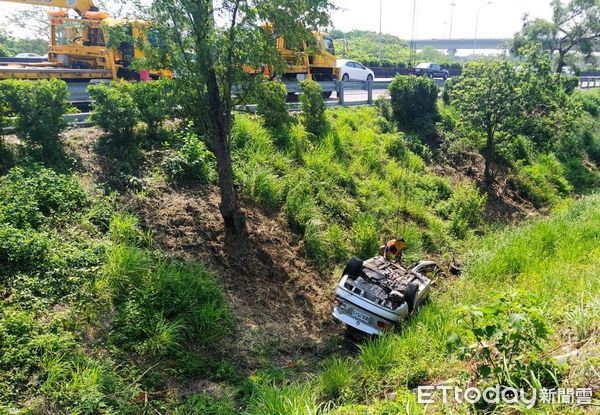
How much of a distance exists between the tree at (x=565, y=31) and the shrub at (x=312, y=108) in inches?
750

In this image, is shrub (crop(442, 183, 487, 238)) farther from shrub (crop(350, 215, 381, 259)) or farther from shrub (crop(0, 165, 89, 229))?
shrub (crop(0, 165, 89, 229))

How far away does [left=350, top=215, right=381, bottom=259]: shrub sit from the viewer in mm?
8441

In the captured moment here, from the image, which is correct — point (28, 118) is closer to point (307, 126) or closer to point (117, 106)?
point (117, 106)

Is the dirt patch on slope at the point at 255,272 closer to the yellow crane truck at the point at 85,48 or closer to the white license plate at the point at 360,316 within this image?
the white license plate at the point at 360,316

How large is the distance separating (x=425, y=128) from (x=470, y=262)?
295 inches

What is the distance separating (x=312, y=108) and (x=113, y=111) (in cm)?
552

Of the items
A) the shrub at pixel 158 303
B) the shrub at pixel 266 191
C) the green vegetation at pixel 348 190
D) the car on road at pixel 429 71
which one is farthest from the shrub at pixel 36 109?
the car on road at pixel 429 71

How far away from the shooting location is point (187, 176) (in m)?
7.93

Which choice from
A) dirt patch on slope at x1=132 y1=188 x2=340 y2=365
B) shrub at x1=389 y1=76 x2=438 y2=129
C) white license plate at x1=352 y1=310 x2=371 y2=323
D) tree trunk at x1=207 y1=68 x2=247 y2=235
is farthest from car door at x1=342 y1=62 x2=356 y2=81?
white license plate at x1=352 y1=310 x2=371 y2=323

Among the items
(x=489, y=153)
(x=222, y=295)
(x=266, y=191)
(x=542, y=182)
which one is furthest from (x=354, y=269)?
(x=542, y=182)

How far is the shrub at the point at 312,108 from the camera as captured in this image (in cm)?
1158

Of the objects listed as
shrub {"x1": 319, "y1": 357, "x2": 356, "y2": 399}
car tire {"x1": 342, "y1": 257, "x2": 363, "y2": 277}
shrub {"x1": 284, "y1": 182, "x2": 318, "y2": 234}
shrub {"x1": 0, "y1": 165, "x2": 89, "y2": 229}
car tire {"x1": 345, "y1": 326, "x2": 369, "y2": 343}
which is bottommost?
car tire {"x1": 345, "y1": 326, "x2": 369, "y2": 343}

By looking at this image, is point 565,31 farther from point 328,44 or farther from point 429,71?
point 328,44

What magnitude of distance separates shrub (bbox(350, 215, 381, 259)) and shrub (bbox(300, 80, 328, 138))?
3.62 metres
